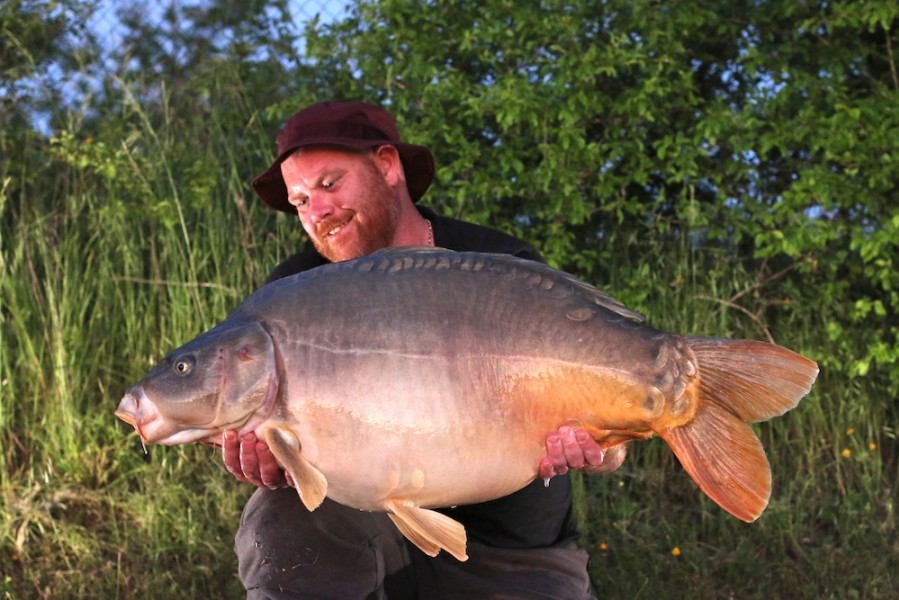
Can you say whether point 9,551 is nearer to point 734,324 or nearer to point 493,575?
point 493,575

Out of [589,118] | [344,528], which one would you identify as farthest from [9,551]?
[589,118]

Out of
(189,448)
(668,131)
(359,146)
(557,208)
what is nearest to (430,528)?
(359,146)

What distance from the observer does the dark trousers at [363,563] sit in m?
2.55

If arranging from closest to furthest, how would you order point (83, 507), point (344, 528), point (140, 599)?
point (344, 528), point (140, 599), point (83, 507)

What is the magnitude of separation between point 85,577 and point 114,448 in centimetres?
65

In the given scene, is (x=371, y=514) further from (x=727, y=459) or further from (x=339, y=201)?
(x=727, y=459)

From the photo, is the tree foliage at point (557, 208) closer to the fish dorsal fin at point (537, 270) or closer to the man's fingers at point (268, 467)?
the man's fingers at point (268, 467)

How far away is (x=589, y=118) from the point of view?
482cm

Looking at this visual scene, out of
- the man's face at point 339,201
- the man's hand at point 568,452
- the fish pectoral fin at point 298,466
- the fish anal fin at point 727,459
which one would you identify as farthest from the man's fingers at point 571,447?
the man's face at point 339,201

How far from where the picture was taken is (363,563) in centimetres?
260

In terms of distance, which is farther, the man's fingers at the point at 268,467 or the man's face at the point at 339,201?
the man's face at the point at 339,201

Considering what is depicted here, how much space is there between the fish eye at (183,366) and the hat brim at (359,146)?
3.25 ft

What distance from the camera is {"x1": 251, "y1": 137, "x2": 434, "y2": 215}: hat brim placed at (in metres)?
2.97

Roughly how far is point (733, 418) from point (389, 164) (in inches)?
54.8
